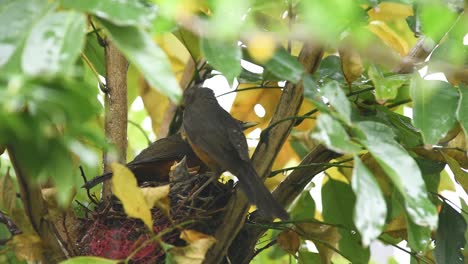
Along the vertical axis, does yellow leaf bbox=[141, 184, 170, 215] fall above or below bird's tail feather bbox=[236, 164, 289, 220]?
above

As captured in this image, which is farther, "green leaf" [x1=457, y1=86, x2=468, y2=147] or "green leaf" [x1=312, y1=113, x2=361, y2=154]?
"green leaf" [x1=457, y1=86, x2=468, y2=147]

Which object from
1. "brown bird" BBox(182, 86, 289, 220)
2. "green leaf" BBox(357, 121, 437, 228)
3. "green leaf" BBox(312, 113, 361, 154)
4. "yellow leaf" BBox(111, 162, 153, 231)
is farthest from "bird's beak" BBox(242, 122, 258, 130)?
"green leaf" BBox(312, 113, 361, 154)

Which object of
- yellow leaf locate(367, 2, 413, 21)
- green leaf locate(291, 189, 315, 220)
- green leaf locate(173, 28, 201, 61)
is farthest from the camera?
yellow leaf locate(367, 2, 413, 21)

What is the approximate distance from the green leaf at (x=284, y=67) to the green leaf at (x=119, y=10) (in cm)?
34

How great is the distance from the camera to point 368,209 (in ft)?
3.91

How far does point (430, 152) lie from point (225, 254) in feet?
1.77

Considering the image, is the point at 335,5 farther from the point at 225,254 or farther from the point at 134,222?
the point at 134,222

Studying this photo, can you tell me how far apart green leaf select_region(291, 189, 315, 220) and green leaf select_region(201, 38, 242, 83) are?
3.67 ft

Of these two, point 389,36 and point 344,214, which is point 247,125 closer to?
point 344,214

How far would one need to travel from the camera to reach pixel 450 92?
167 cm

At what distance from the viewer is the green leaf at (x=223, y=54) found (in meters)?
1.32

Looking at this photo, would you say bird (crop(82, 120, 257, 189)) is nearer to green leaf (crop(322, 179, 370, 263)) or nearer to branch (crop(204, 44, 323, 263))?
green leaf (crop(322, 179, 370, 263))

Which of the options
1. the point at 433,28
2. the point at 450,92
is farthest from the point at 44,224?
the point at 433,28

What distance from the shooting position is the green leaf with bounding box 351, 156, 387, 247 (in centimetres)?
118
